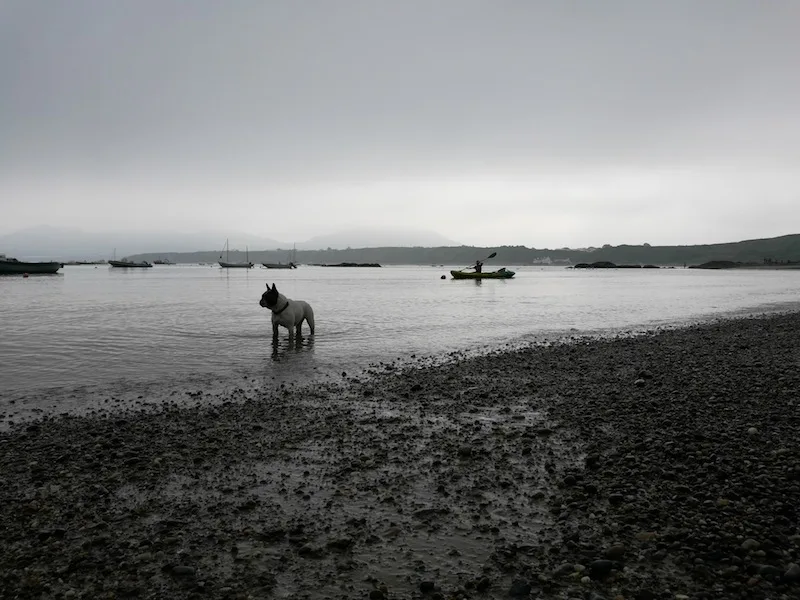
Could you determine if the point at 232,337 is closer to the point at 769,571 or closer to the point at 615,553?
the point at 615,553

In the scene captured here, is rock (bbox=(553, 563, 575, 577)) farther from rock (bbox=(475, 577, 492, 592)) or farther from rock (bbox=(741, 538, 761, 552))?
rock (bbox=(741, 538, 761, 552))

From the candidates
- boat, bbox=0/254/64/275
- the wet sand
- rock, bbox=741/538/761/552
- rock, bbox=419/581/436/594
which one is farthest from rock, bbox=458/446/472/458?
boat, bbox=0/254/64/275

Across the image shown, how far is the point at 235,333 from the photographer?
21500 mm

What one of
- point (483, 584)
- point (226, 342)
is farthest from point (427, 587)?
point (226, 342)

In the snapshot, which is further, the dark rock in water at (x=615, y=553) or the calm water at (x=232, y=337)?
the calm water at (x=232, y=337)

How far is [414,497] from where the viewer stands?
240 inches

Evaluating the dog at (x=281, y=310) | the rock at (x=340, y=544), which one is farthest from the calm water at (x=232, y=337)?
the rock at (x=340, y=544)

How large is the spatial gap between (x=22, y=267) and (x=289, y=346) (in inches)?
4623

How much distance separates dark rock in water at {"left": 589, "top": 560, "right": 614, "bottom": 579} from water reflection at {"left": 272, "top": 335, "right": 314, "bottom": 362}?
40.7 feet

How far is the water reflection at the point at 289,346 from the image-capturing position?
16625 mm

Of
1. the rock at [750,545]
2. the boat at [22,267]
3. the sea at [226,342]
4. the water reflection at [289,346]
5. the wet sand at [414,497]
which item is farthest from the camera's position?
the boat at [22,267]

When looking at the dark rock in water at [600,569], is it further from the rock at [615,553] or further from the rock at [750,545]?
the rock at [750,545]

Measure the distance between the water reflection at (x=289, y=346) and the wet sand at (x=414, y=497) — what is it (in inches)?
222

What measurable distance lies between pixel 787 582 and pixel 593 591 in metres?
1.53
